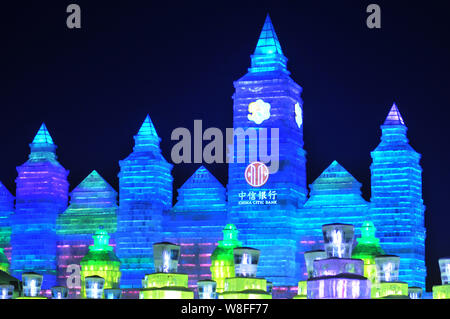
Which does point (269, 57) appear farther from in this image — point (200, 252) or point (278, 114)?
point (200, 252)

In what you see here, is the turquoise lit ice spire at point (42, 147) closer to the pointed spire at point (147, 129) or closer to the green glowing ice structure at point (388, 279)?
the pointed spire at point (147, 129)

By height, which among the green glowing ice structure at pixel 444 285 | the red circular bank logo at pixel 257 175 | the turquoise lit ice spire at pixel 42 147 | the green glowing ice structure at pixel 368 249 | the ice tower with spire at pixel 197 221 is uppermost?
the turquoise lit ice spire at pixel 42 147

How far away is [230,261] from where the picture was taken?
138 meters

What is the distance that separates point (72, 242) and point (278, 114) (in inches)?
1084

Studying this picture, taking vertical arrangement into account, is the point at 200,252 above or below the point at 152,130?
below

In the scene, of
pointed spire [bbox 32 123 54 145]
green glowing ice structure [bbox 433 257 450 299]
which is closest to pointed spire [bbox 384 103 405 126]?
green glowing ice structure [bbox 433 257 450 299]

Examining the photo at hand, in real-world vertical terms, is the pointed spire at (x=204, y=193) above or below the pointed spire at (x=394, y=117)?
below

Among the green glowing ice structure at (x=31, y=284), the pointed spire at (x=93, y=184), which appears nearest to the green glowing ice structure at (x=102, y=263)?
the pointed spire at (x=93, y=184)

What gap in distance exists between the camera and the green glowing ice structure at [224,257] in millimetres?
136375

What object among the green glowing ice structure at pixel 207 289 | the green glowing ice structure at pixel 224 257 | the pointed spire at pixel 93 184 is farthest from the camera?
the pointed spire at pixel 93 184

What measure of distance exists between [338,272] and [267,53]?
4336cm

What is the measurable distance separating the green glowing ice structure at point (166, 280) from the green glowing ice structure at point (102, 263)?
54.0 feet
